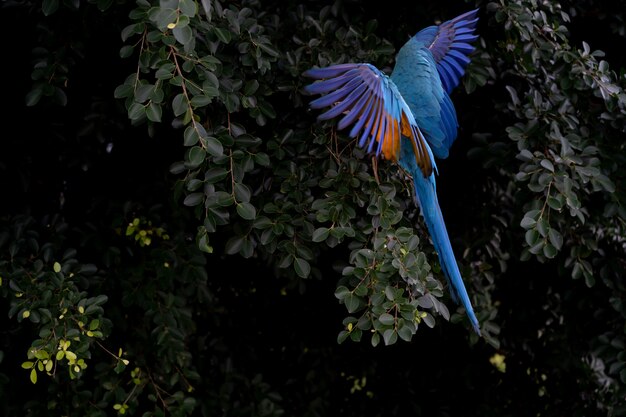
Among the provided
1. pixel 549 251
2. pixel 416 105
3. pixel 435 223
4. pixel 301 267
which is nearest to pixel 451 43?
pixel 416 105

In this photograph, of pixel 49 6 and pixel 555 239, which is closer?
pixel 49 6

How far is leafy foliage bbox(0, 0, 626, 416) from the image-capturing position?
2102mm

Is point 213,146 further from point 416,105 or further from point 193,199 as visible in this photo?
point 416,105

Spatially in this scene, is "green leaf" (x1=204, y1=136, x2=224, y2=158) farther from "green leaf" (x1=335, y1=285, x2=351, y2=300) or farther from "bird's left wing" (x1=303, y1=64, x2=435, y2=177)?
"green leaf" (x1=335, y1=285, x2=351, y2=300)

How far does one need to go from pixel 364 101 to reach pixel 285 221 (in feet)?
1.48

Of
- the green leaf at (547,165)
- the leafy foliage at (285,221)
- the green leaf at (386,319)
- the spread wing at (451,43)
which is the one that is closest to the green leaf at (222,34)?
the leafy foliage at (285,221)

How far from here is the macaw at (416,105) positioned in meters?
1.97

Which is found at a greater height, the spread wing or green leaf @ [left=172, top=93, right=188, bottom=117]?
green leaf @ [left=172, top=93, right=188, bottom=117]

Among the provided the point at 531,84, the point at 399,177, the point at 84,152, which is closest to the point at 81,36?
the point at 84,152

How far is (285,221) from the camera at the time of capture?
2.24 m

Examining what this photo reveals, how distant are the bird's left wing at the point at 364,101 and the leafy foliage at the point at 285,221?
208 mm

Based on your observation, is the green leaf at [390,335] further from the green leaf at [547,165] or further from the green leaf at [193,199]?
the green leaf at [547,165]

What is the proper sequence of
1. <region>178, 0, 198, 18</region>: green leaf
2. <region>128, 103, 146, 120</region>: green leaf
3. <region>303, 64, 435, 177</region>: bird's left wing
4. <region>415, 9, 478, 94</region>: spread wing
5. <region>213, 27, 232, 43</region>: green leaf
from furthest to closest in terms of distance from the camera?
<region>415, 9, 478, 94</region>: spread wing < <region>213, 27, 232, 43</region>: green leaf < <region>303, 64, 435, 177</region>: bird's left wing < <region>128, 103, 146, 120</region>: green leaf < <region>178, 0, 198, 18</region>: green leaf

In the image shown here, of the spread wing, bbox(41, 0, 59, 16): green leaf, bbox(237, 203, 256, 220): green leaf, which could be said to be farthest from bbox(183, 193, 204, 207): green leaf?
the spread wing
